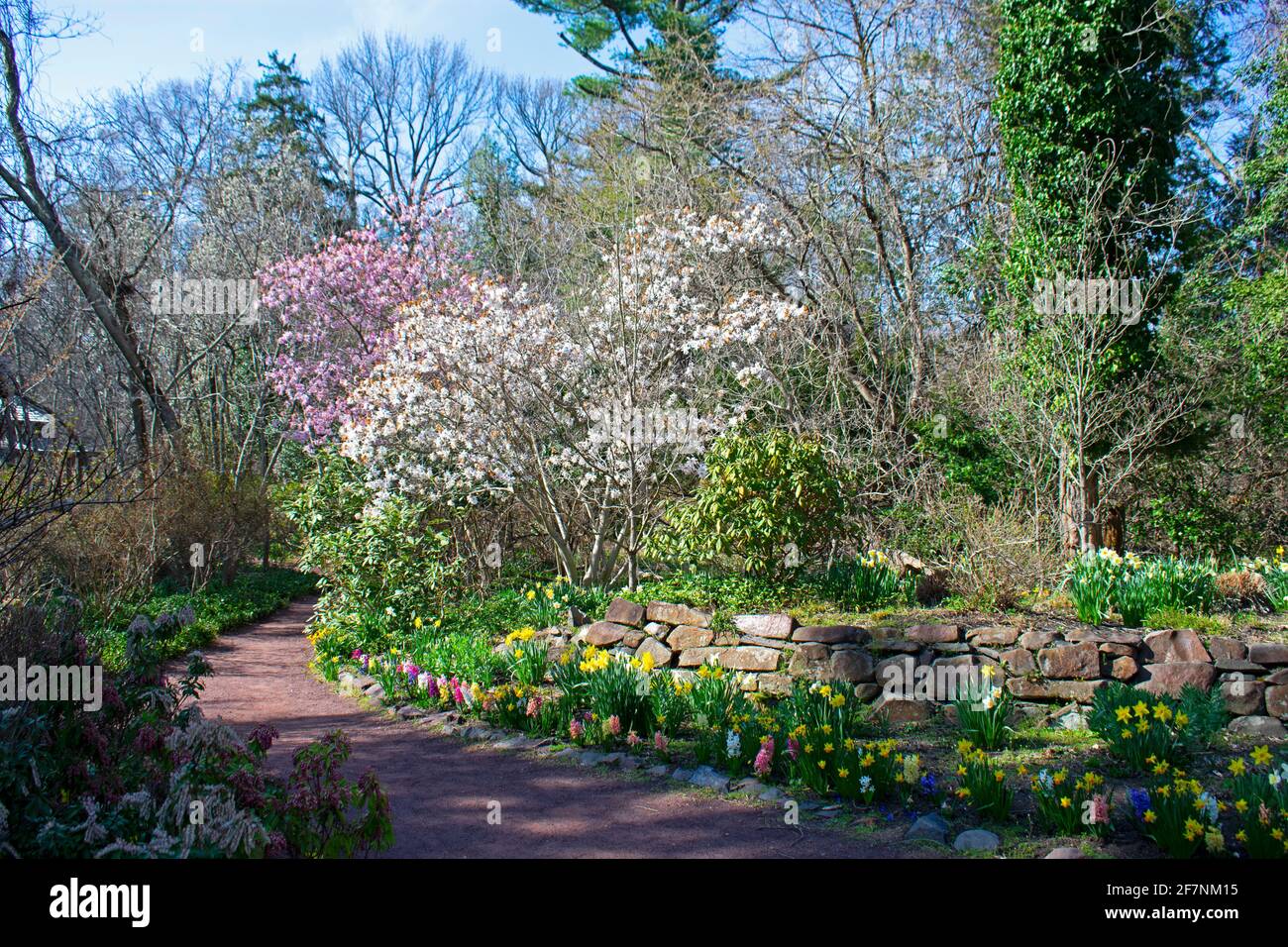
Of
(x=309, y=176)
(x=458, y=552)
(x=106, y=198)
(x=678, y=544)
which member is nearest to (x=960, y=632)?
(x=678, y=544)

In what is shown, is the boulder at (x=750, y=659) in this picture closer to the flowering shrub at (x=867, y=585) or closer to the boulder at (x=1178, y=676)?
the flowering shrub at (x=867, y=585)

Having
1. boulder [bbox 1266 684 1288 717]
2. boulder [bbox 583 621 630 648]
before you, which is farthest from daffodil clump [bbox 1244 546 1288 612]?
boulder [bbox 583 621 630 648]

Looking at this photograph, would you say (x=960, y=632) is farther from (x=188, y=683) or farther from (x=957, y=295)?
(x=957, y=295)

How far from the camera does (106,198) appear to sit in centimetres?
1484

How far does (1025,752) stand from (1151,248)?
7.52 metres

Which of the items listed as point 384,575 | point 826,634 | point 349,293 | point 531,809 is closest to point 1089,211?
point 826,634

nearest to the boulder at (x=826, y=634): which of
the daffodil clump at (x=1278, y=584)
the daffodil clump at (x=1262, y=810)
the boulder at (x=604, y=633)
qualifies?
the boulder at (x=604, y=633)

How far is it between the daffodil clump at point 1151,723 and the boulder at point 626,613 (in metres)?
3.42

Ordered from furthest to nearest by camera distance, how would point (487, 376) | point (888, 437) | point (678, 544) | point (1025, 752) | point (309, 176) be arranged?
point (309, 176)
point (888, 437)
point (487, 376)
point (678, 544)
point (1025, 752)

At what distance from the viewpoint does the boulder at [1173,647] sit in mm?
5773

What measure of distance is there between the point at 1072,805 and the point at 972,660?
2.24 m

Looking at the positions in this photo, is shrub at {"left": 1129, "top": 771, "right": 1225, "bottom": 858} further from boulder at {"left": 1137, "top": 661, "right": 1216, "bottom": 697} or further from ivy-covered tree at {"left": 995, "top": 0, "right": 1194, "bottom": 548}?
ivy-covered tree at {"left": 995, "top": 0, "right": 1194, "bottom": 548}

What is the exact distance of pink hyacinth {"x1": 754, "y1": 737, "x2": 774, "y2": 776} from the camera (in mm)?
4906

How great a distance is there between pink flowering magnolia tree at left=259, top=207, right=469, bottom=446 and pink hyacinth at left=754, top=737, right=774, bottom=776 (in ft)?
30.3
